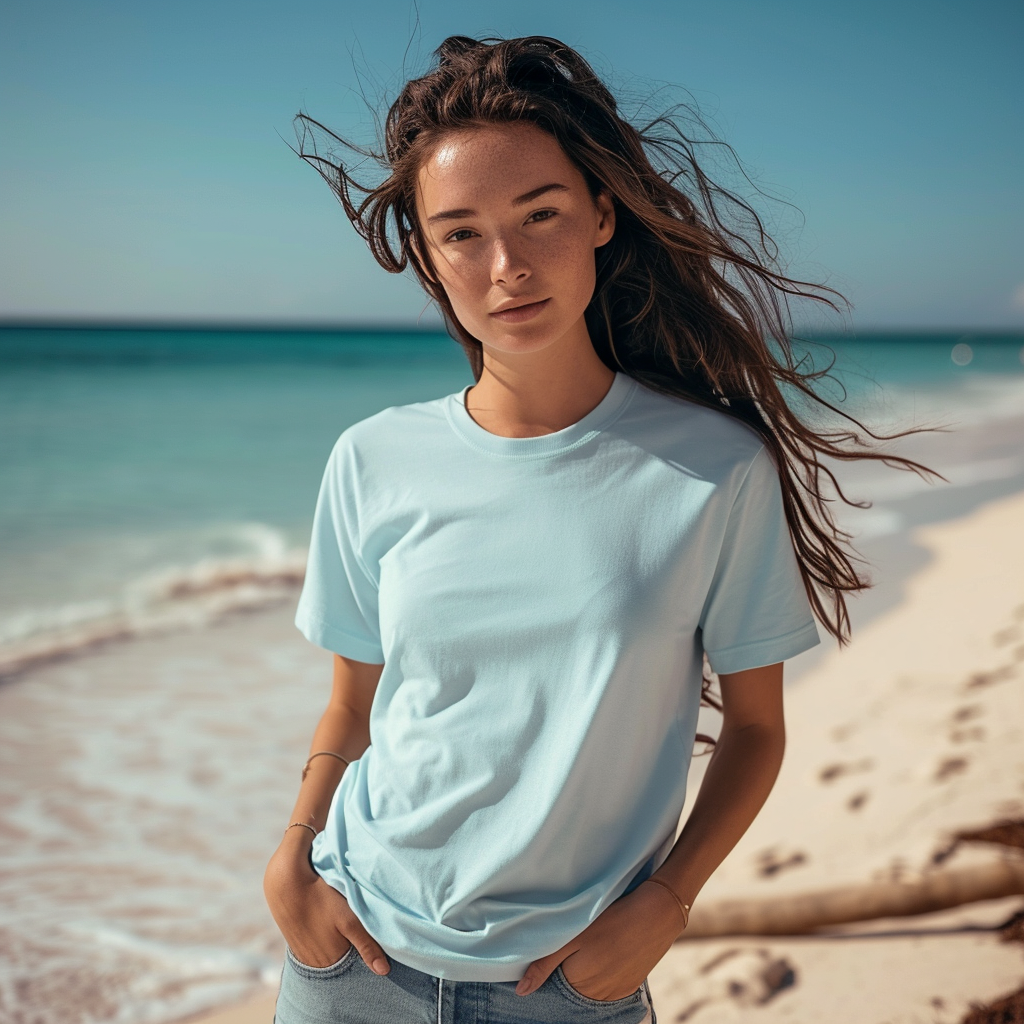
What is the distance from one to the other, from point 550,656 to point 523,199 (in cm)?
69

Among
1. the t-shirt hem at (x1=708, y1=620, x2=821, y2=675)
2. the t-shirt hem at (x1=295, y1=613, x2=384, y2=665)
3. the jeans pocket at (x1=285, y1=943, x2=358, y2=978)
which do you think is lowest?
the jeans pocket at (x1=285, y1=943, x2=358, y2=978)

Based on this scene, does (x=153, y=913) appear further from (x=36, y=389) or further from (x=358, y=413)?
(x=36, y=389)

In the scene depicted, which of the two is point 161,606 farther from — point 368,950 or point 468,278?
point 468,278

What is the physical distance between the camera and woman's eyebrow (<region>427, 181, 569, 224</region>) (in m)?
1.49

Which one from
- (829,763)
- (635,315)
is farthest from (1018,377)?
(635,315)

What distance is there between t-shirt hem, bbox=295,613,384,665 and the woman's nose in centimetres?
71

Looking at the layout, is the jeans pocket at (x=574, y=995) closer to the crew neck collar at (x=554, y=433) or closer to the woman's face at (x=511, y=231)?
the crew neck collar at (x=554, y=433)

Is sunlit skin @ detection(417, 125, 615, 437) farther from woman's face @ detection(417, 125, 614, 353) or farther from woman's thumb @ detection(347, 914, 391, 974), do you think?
woman's thumb @ detection(347, 914, 391, 974)

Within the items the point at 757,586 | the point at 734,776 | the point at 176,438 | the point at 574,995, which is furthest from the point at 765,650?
the point at 176,438

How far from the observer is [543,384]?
1.65 metres

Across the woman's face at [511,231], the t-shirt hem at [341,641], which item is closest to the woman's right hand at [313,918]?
the t-shirt hem at [341,641]

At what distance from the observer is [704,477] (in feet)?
4.80

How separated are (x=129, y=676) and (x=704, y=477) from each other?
18.1 feet

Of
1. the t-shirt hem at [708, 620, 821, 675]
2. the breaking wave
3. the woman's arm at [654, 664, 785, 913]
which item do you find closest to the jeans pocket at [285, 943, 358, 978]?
the woman's arm at [654, 664, 785, 913]
